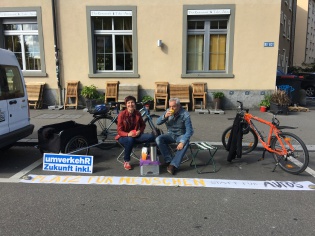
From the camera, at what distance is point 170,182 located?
14.2 feet

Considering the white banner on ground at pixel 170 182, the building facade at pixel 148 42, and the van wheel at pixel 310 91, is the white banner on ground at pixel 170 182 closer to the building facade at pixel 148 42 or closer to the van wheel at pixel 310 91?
the building facade at pixel 148 42

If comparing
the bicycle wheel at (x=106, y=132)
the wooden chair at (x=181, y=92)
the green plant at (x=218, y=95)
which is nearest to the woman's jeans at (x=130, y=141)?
the bicycle wheel at (x=106, y=132)

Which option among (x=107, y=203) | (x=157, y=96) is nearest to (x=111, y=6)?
(x=157, y=96)

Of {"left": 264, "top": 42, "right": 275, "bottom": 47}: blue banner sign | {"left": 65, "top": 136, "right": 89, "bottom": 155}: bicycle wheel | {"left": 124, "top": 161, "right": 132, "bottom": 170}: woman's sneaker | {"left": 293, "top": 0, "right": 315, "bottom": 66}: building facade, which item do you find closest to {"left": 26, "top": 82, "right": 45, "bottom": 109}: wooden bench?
{"left": 65, "top": 136, "right": 89, "bottom": 155}: bicycle wheel

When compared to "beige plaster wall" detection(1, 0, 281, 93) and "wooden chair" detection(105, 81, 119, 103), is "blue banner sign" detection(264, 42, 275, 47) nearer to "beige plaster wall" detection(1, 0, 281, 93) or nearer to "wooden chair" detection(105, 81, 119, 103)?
"beige plaster wall" detection(1, 0, 281, 93)

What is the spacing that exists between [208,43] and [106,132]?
6.65 m

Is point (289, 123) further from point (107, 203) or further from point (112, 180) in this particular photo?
point (107, 203)

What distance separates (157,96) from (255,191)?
6939 mm

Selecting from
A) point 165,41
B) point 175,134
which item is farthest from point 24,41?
point 175,134

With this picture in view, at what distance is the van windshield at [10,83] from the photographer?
4952 mm

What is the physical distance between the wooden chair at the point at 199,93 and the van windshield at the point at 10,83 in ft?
21.2

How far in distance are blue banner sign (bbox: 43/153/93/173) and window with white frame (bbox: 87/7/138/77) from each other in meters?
6.59

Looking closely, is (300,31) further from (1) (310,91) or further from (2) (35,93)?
(2) (35,93)

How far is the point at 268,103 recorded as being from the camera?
1059cm
